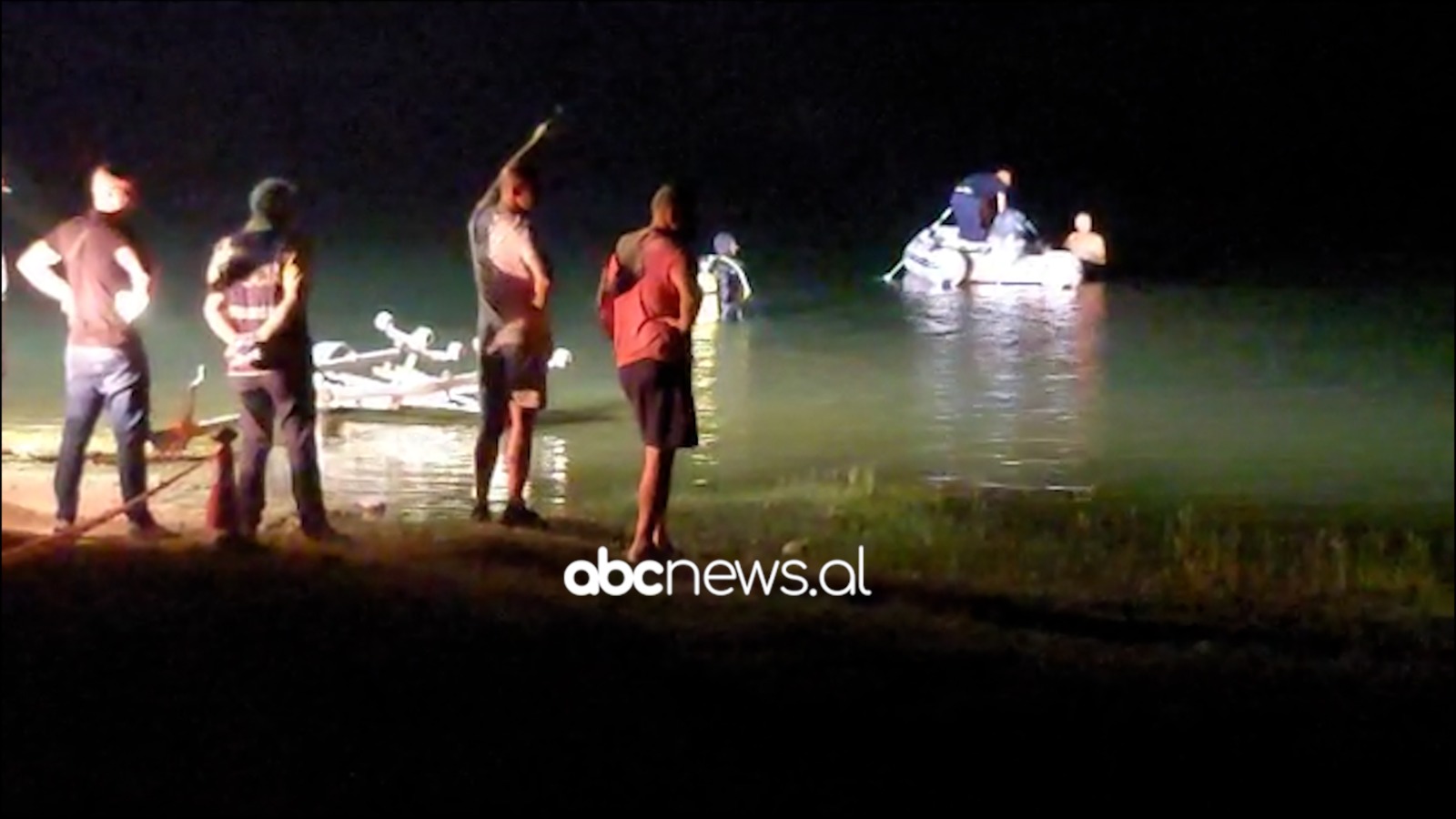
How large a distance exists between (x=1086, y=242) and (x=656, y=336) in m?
2.23

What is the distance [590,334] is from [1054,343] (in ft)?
5.38

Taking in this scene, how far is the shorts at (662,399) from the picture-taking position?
6.27 m

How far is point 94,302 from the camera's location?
237 inches

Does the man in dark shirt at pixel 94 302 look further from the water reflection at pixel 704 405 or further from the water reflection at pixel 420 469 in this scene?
the water reflection at pixel 704 405

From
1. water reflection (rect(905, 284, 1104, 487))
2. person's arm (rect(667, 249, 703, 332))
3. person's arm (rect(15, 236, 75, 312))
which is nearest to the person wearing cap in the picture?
person's arm (rect(15, 236, 75, 312))

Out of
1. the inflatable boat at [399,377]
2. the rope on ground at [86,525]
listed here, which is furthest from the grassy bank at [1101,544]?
the rope on ground at [86,525]

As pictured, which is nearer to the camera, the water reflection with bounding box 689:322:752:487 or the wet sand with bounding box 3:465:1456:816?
the wet sand with bounding box 3:465:1456:816

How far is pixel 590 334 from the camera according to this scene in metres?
6.85

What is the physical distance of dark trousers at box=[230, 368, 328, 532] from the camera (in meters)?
6.27

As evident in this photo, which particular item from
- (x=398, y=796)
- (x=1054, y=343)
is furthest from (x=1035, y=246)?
(x=398, y=796)

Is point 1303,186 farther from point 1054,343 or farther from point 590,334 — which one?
point 590,334

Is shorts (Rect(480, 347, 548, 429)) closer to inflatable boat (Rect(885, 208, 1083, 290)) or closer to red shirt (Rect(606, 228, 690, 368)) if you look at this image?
red shirt (Rect(606, 228, 690, 368))

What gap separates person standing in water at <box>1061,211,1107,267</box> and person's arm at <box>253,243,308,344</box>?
2717 mm

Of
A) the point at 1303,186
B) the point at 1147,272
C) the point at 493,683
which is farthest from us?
the point at 1303,186
